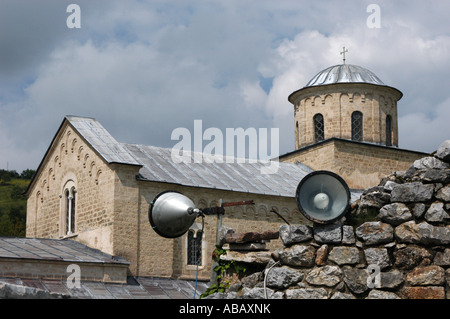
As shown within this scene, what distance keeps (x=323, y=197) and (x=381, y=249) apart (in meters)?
0.91

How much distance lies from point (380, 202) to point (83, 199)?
657 inches

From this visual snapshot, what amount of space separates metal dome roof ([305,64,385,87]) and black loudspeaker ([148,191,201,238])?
2300cm

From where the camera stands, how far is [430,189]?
7.65 metres

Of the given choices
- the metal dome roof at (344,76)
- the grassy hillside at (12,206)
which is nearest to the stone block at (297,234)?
the metal dome roof at (344,76)

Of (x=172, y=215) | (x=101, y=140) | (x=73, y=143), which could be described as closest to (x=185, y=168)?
(x=101, y=140)

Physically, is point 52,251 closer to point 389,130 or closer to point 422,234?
point 422,234

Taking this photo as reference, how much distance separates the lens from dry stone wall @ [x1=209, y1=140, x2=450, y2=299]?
24.7 feet

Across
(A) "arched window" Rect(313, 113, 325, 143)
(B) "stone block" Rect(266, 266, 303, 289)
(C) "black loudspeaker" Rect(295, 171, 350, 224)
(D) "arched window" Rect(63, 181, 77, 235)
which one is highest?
(A) "arched window" Rect(313, 113, 325, 143)

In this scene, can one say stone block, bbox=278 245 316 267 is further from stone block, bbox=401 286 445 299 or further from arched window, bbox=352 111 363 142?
arched window, bbox=352 111 363 142

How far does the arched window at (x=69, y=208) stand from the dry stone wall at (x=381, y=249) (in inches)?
660

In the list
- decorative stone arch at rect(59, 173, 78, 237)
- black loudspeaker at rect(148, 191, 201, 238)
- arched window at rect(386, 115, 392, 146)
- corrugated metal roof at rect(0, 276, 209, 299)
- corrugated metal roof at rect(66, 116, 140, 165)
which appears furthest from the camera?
arched window at rect(386, 115, 392, 146)

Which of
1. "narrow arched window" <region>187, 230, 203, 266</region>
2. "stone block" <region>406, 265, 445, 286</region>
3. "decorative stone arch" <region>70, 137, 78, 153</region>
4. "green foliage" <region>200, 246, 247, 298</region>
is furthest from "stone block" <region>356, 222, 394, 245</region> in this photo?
"decorative stone arch" <region>70, 137, 78, 153</region>

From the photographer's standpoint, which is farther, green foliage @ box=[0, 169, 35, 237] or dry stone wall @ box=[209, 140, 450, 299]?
green foliage @ box=[0, 169, 35, 237]
